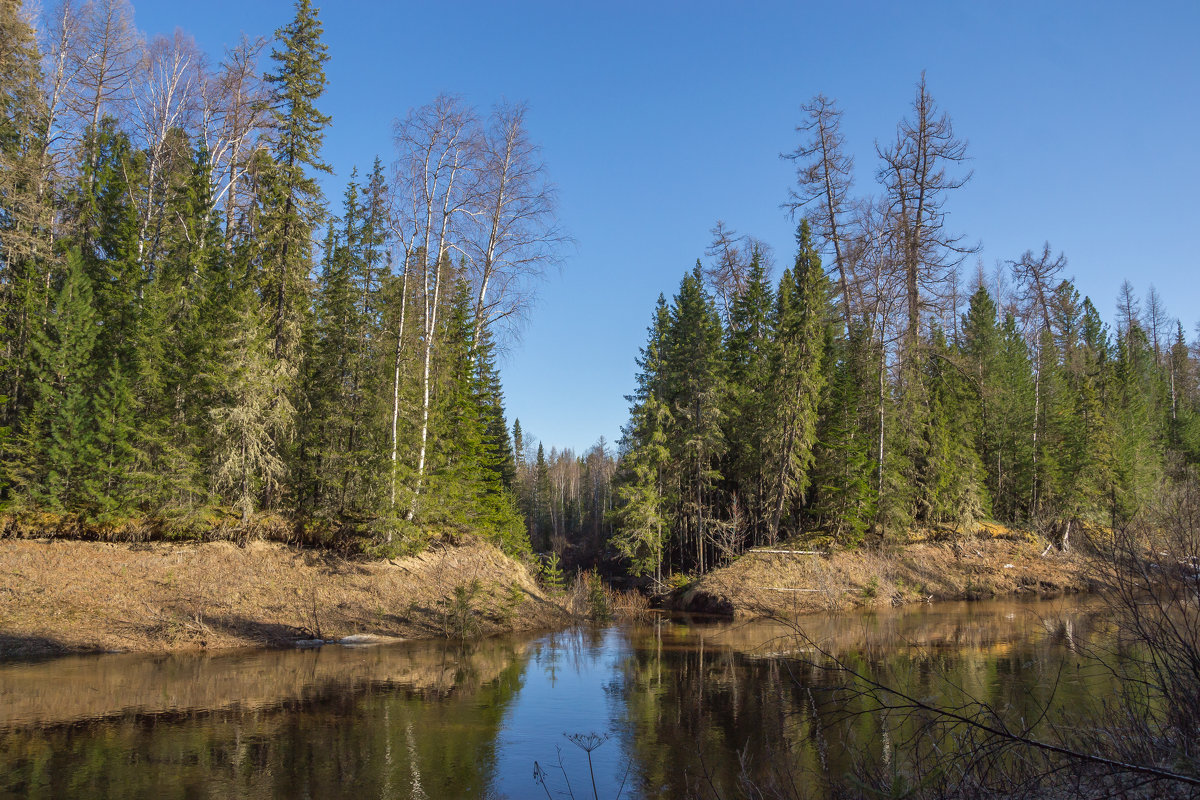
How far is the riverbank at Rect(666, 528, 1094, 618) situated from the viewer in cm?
2766

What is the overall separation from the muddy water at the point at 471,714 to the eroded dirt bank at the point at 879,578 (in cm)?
776

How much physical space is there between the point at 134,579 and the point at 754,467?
87.3 ft

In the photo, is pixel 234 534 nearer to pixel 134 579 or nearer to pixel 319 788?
pixel 134 579

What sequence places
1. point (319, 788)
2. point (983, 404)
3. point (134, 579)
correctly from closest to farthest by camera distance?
1. point (319, 788)
2. point (134, 579)
3. point (983, 404)

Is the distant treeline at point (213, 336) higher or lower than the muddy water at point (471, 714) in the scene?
higher

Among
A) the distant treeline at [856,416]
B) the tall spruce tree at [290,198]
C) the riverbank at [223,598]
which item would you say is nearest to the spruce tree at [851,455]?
the distant treeline at [856,416]

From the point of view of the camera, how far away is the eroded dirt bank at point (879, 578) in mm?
27625

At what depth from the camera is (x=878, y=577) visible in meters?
29.7

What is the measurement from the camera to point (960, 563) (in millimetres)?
32969

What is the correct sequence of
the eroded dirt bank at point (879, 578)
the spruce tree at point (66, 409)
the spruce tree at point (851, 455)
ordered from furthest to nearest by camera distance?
the spruce tree at point (851, 455), the eroded dirt bank at point (879, 578), the spruce tree at point (66, 409)

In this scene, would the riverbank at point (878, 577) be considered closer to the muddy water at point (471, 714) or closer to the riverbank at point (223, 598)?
the muddy water at point (471, 714)

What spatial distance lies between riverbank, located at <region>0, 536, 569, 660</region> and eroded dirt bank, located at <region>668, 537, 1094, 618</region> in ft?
26.7

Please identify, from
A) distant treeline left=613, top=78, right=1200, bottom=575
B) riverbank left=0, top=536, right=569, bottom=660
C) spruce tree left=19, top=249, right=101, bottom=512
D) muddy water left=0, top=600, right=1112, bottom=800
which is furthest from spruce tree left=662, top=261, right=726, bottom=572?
spruce tree left=19, top=249, right=101, bottom=512

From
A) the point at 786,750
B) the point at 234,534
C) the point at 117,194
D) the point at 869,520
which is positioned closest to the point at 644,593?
the point at 869,520
